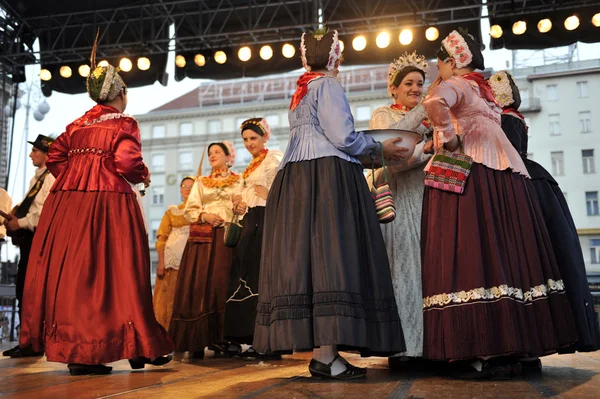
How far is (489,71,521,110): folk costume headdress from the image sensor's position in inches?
153

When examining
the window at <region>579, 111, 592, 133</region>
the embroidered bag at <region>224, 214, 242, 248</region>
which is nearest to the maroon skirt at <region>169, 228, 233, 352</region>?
the embroidered bag at <region>224, 214, 242, 248</region>

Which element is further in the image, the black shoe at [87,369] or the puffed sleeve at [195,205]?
the puffed sleeve at [195,205]

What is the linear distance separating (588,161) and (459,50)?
21.9 m

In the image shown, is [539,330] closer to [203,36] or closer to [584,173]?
[203,36]

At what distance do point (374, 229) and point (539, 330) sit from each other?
0.84 m

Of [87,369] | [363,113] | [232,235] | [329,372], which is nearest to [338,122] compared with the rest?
[329,372]

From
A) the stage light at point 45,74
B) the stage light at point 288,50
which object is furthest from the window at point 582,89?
the stage light at point 45,74

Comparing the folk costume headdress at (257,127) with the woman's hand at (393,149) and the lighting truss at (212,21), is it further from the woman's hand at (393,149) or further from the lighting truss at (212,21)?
the lighting truss at (212,21)

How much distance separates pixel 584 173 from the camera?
22578 millimetres

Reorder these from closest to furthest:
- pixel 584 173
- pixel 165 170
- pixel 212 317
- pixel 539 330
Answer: pixel 539 330 → pixel 212 317 → pixel 584 173 → pixel 165 170

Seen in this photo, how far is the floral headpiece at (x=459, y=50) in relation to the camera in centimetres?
340

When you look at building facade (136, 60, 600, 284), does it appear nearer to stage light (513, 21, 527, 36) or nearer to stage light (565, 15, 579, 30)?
stage light (565, 15, 579, 30)

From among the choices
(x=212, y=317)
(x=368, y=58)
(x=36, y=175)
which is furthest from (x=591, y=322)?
(x=368, y=58)

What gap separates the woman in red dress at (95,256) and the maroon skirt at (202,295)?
1.40m
